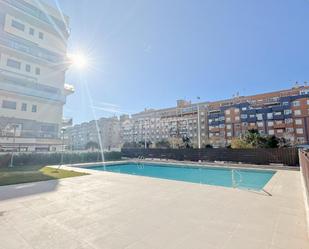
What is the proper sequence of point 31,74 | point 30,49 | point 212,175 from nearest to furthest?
1. point 212,175
2. point 30,49
3. point 31,74

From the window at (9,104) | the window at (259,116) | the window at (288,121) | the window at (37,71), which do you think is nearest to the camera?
the window at (9,104)

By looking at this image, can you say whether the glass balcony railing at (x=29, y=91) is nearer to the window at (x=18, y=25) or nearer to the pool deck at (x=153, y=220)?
the window at (x=18, y=25)

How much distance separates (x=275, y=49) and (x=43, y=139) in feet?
87.6

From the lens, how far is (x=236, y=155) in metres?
16.5

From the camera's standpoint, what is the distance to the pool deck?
10.1 ft

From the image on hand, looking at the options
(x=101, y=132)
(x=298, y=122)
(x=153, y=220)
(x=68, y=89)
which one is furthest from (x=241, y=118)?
(x=101, y=132)

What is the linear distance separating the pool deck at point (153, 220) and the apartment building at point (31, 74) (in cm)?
1986

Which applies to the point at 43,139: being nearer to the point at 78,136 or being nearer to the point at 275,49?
the point at 275,49

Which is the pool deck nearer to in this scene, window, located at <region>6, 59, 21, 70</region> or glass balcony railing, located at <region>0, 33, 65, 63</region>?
window, located at <region>6, 59, 21, 70</region>

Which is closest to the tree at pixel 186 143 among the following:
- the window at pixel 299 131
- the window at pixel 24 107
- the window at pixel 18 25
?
the window at pixel 24 107

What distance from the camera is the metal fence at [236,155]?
14383 millimetres

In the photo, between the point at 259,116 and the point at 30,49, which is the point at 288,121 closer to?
the point at 259,116

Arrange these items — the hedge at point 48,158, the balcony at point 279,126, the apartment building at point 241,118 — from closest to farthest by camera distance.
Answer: the hedge at point 48,158 → the apartment building at point 241,118 → the balcony at point 279,126

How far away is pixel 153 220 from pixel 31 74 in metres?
27.7
